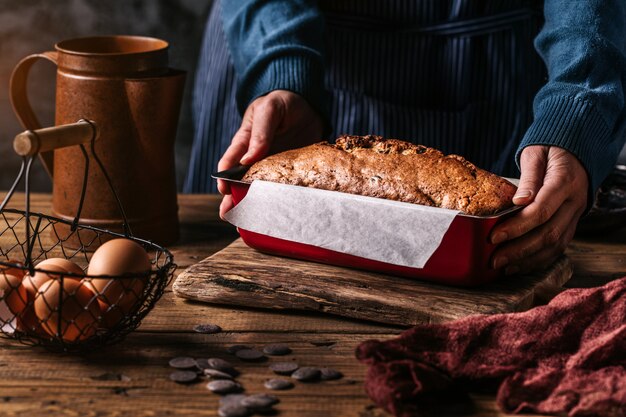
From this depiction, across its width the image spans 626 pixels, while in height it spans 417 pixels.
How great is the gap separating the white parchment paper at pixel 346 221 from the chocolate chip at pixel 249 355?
1.04ft

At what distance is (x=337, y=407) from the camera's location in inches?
42.3

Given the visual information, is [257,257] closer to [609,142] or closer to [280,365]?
[280,365]

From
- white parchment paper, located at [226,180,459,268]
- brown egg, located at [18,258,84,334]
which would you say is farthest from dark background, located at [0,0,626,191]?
brown egg, located at [18,258,84,334]

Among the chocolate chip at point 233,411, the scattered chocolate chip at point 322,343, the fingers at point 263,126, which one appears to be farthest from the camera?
the fingers at point 263,126

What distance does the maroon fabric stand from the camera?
41.9 inches

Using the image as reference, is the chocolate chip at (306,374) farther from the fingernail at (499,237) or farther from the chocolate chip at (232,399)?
the fingernail at (499,237)

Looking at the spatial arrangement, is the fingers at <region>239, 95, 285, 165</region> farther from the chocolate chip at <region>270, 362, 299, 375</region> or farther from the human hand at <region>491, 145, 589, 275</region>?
the chocolate chip at <region>270, 362, 299, 375</region>

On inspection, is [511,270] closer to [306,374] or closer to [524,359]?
[524,359]

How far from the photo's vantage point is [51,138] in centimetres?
118

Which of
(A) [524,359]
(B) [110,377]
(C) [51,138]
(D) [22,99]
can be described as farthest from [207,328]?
(D) [22,99]

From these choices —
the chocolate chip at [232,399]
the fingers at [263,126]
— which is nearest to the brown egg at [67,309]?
the chocolate chip at [232,399]

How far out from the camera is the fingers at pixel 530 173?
1.46 meters

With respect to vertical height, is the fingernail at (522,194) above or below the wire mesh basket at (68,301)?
above

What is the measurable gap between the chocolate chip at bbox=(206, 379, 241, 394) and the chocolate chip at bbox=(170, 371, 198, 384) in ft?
0.09
